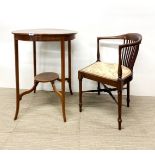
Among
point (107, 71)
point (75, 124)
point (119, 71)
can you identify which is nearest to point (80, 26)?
point (107, 71)

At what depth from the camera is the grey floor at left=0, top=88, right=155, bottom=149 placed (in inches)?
82.3

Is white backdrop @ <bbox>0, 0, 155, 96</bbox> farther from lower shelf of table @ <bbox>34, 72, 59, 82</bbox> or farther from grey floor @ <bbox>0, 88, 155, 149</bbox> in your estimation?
lower shelf of table @ <bbox>34, 72, 59, 82</bbox>

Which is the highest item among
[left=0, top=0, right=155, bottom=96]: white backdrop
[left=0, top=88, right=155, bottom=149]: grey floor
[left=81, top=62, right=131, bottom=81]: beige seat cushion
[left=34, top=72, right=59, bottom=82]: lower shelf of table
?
[left=0, top=0, right=155, bottom=96]: white backdrop

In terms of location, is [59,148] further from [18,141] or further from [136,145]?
[136,145]

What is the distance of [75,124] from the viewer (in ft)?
7.93

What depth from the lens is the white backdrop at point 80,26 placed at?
293 cm

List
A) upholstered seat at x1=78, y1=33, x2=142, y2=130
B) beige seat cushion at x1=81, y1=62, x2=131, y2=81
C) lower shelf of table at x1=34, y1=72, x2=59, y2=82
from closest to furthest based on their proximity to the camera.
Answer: upholstered seat at x1=78, y1=33, x2=142, y2=130 → beige seat cushion at x1=81, y1=62, x2=131, y2=81 → lower shelf of table at x1=34, y1=72, x2=59, y2=82

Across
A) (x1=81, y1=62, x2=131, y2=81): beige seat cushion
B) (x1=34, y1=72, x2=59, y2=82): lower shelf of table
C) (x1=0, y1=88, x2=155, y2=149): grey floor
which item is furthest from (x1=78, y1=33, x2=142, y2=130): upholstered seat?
(x1=34, y1=72, x2=59, y2=82): lower shelf of table

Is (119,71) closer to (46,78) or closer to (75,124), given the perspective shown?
(75,124)

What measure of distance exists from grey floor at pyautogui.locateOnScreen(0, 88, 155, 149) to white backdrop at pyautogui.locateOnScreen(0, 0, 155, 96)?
348mm

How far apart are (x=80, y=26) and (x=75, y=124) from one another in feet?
3.96
